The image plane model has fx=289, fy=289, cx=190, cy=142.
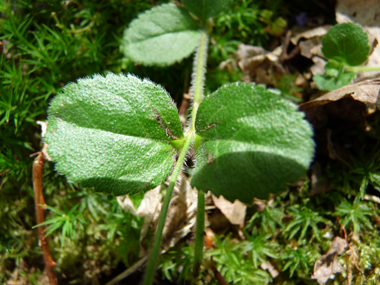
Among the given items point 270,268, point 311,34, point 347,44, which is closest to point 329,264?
point 270,268

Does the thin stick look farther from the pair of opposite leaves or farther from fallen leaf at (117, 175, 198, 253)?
the pair of opposite leaves

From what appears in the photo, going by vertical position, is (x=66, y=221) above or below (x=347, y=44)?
below

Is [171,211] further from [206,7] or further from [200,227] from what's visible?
[206,7]

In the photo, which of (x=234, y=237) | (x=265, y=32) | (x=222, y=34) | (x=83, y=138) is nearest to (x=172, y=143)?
(x=83, y=138)

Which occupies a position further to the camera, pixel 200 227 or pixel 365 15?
pixel 365 15

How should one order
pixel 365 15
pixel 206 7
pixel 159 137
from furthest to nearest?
pixel 365 15
pixel 206 7
pixel 159 137

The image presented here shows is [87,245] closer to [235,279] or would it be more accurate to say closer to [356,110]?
[235,279]

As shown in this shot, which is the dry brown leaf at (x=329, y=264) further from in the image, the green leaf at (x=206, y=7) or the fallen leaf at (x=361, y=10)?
the green leaf at (x=206, y=7)

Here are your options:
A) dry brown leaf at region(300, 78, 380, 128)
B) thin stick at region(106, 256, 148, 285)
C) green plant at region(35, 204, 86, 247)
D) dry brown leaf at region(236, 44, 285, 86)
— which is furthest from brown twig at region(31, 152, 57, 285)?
dry brown leaf at region(300, 78, 380, 128)
